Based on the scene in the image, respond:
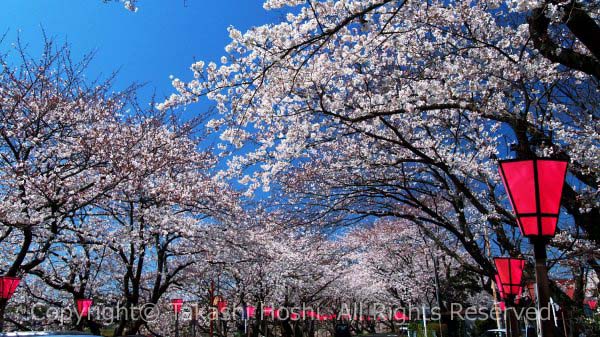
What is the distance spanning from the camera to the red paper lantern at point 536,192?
3273 mm

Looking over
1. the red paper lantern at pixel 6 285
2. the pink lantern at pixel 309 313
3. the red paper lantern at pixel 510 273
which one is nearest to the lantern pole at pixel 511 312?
the red paper lantern at pixel 510 273

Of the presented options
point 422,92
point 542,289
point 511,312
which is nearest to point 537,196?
point 542,289

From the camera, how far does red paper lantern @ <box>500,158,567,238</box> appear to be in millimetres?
3273

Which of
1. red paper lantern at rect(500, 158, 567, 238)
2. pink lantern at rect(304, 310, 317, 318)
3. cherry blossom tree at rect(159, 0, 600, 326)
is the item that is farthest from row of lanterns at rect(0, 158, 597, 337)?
pink lantern at rect(304, 310, 317, 318)

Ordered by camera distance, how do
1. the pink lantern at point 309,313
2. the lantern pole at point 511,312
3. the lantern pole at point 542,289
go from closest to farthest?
the lantern pole at point 542,289 < the lantern pole at point 511,312 < the pink lantern at point 309,313

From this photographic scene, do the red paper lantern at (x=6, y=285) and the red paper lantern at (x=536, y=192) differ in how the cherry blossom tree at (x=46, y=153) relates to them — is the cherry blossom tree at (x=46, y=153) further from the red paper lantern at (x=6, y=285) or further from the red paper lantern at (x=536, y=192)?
the red paper lantern at (x=536, y=192)

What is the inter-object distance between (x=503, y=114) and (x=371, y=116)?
75.3 inches

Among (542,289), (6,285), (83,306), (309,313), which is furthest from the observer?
(309,313)

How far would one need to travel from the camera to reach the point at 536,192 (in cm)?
330

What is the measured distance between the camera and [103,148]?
10047 millimetres

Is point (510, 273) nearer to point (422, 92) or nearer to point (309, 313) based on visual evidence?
point (422, 92)

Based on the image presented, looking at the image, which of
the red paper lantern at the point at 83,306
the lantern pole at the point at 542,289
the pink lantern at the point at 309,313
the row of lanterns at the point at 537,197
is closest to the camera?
the lantern pole at the point at 542,289

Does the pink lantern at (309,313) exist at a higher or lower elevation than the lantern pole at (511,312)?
lower

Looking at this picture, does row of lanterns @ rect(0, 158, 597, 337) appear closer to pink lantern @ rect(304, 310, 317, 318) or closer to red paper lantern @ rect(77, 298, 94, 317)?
red paper lantern @ rect(77, 298, 94, 317)
